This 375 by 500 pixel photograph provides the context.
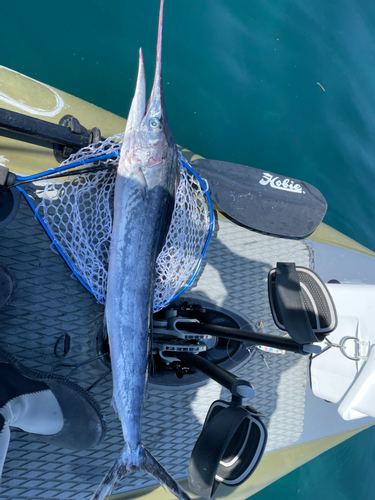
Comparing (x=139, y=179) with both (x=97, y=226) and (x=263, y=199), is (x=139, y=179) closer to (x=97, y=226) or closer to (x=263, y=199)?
(x=97, y=226)

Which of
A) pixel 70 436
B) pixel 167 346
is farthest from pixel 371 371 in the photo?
pixel 70 436

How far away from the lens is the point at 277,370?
8.95 ft

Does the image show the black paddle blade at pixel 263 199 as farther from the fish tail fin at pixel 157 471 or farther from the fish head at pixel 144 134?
the fish tail fin at pixel 157 471

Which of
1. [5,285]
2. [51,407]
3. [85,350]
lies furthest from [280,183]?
[51,407]

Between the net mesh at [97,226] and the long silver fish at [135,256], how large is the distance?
11.3 inches

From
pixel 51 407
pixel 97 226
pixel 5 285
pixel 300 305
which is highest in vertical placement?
pixel 97 226

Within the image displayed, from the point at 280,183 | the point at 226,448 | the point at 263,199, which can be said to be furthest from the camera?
the point at 280,183

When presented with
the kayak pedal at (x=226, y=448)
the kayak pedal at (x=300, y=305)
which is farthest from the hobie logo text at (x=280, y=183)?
the kayak pedal at (x=226, y=448)

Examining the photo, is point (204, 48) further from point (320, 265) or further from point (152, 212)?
point (152, 212)

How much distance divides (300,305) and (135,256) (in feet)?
2.91

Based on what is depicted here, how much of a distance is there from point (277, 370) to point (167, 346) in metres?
1.19

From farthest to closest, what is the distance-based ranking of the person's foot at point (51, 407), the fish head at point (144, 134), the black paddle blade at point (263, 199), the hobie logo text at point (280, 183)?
1. the hobie logo text at point (280, 183)
2. the black paddle blade at point (263, 199)
3. the person's foot at point (51, 407)
4. the fish head at point (144, 134)

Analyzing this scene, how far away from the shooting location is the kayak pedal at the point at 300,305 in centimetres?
163

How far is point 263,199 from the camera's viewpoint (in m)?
2.67
